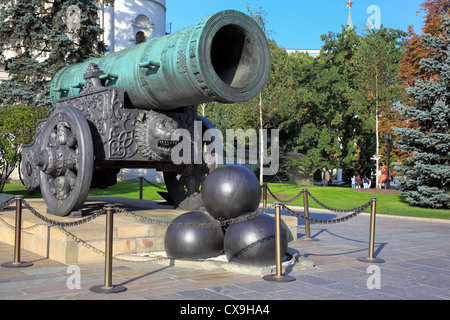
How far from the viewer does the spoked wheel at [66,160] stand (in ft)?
21.7

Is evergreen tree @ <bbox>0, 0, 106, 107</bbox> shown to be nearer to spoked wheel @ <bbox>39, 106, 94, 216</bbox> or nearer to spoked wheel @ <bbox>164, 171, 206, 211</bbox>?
spoked wheel @ <bbox>164, 171, 206, 211</bbox>

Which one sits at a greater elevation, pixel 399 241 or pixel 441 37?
pixel 441 37

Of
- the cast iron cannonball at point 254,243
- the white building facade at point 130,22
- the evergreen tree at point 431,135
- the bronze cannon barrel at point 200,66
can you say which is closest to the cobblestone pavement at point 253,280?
the cast iron cannonball at point 254,243

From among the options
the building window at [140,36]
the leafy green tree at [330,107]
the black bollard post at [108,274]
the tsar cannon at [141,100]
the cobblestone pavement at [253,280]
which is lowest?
the cobblestone pavement at [253,280]

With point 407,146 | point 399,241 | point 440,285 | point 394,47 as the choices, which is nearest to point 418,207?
point 407,146

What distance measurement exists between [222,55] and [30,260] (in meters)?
3.68

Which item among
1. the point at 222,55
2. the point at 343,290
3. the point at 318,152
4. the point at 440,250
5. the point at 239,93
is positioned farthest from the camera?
the point at 318,152

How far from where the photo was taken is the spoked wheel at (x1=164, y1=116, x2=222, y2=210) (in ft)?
26.7

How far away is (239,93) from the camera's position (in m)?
5.92

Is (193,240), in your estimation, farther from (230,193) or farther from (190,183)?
(190,183)

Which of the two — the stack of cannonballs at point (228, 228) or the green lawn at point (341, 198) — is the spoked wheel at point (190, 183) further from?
the green lawn at point (341, 198)

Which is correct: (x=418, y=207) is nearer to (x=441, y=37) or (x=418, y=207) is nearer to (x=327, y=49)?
(x=441, y=37)

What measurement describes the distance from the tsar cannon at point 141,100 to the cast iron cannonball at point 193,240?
1.38 meters

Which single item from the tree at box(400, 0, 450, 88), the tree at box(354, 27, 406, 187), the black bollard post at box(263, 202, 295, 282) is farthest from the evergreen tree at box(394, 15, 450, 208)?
the black bollard post at box(263, 202, 295, 282)
